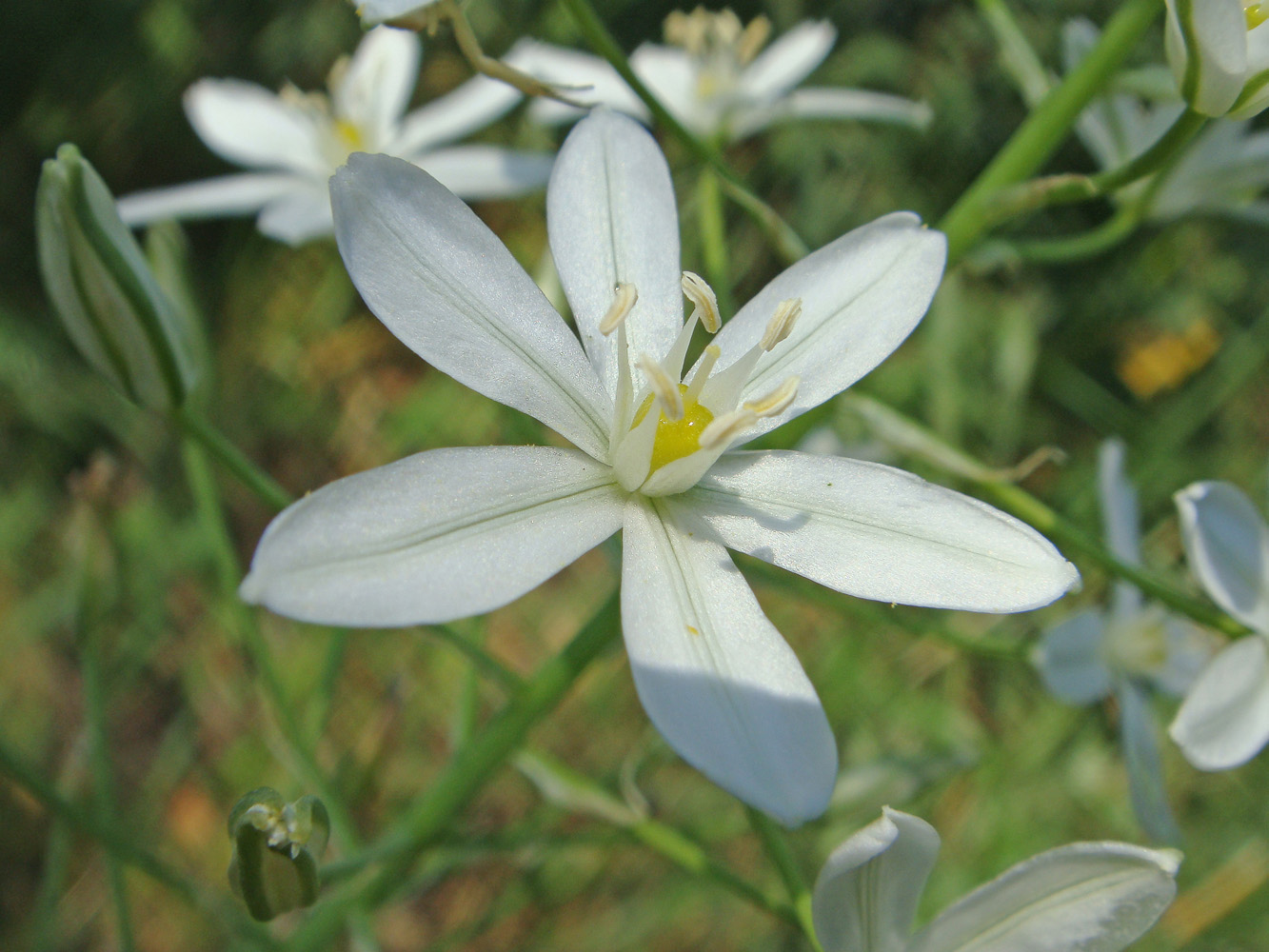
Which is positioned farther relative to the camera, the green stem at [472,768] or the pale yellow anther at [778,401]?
the green stem at [472,768]

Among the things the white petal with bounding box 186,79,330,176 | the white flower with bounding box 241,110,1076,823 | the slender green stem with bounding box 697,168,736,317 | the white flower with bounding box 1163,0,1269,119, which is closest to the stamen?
the white flower with bounding box 241,110,1076,823

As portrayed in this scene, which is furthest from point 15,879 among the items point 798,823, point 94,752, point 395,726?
point 798,823

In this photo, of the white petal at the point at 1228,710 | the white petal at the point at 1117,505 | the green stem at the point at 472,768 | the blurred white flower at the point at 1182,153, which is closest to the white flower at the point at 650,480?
the green stem at the point at 472,768

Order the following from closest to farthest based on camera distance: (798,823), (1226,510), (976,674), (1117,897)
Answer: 1. (798,823)
2. (1117,897)
3. (1226,510)
4. (976,674)

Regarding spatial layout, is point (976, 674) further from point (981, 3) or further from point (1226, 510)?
point (981, 3)

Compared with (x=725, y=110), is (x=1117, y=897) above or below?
below

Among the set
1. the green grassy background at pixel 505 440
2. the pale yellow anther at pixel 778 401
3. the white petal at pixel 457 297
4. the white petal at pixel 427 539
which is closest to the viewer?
the white petal at pixel 427 539

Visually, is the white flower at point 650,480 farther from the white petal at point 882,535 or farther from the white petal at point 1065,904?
the white petal at point 1065,904
